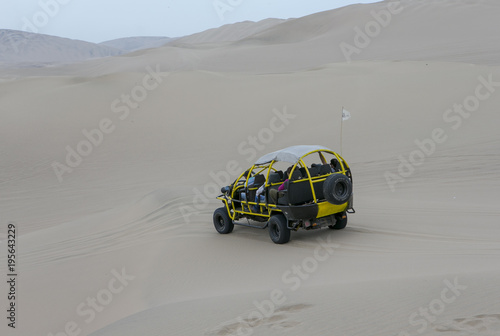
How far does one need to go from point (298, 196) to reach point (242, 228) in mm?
2086

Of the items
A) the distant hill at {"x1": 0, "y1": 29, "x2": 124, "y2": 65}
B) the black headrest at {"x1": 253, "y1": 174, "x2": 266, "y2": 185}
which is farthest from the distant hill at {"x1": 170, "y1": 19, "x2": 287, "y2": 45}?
the black headrest at {"x1": 253, "y1": 174, "x2": 266, "y2": 185}

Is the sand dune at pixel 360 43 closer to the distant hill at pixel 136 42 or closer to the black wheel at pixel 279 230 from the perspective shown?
the black wheel at pixel 279 230

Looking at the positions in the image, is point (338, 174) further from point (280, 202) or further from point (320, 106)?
point (320, 106)

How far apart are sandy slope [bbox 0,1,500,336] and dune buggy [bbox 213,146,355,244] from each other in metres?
0.36

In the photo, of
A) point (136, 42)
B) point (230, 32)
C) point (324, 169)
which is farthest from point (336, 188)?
point (136, 42)

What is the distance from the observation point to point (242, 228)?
9.97 meters

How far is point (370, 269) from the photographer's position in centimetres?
680

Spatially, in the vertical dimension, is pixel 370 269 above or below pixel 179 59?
below

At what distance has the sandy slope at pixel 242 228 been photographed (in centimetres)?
530

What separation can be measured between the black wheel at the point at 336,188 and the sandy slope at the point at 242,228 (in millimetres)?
756

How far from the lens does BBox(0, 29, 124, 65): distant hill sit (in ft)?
352

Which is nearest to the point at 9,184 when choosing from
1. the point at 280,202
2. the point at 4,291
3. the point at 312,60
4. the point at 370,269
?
the point at 4,291

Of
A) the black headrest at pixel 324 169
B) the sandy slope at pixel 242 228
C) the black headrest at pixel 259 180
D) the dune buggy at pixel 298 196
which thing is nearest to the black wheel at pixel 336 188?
the dune buggy at pixel 298 196

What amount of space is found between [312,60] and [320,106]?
21172mm
